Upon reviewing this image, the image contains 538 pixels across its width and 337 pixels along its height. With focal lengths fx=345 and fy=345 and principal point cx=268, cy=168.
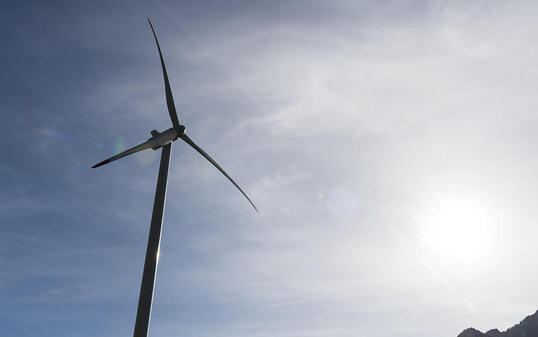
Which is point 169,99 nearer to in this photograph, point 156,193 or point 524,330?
point 156,193

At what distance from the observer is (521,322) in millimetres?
197625

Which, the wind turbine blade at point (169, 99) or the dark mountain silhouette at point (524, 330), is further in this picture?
the dark mountain silhouette at point (524, 330)

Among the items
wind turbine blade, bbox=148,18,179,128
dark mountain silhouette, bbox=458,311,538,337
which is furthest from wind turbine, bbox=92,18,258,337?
dark mountain silhouette, bbox=458,311,538,337

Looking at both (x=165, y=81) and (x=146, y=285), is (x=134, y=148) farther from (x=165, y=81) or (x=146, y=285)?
(x=146, y=285)

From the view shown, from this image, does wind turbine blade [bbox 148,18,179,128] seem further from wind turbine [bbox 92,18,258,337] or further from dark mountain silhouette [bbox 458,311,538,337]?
dark mountain silhouette [bbox 458,311,538,337]

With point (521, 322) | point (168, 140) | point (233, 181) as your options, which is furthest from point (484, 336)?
point (168, 140)

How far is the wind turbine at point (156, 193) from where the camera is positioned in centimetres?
2881

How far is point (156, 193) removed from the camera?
36.0 metres

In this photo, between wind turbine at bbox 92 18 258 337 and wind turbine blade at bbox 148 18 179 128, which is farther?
wind turbine blade at bbox 148 18 179 128

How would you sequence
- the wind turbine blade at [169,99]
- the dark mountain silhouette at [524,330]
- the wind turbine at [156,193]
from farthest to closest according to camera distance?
1. the dark mountain silhouette at [524,330]
2. the wind turbine blade at [169,99]
3. the wind turbine at [156,193]

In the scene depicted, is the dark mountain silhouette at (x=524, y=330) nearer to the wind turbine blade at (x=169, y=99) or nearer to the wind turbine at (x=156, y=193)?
the wind turbine at (x=156, y=193)

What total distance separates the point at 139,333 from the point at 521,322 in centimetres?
24172

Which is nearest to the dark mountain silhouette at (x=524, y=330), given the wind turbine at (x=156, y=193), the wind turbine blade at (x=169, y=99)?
the wind turbine at (x=156, y=193)

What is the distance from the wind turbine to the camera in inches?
1134
